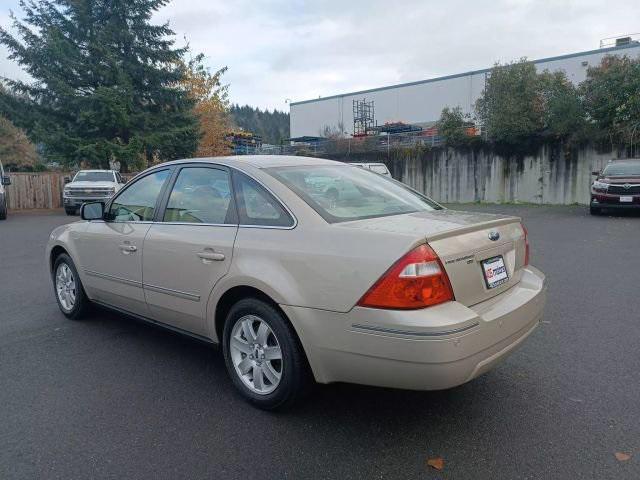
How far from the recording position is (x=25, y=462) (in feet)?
8.94

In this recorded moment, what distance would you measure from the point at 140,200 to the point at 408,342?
2.87 m

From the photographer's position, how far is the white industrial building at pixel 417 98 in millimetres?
40219

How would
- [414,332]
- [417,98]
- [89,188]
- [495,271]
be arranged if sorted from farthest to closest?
[417,98] < [89,188] < [495,271] < [414,332]

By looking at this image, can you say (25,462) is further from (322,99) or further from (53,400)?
(322,99)

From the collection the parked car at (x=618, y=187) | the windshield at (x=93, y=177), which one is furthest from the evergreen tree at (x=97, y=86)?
the parked car at (x=618, y=187)

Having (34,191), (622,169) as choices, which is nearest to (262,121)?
(34,191)

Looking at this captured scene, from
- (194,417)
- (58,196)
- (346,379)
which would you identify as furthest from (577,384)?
(58,196)

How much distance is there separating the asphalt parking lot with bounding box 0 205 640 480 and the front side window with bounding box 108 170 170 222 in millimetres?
1132

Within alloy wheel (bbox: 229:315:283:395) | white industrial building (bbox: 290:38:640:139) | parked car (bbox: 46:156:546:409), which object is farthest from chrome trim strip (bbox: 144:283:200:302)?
white industrial building (bbox: 290:38:640:139)

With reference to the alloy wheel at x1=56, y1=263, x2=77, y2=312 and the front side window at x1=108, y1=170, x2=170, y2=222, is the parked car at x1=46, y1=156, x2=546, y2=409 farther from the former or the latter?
the alloy wheel at x1=56, y1=263, x2=77, y2=312

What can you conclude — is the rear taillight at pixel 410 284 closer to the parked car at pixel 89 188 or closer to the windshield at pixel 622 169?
the windshield at pixel 622 169

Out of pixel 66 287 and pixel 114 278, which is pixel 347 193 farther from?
pixel 66 287

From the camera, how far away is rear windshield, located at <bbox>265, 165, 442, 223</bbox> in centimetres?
328

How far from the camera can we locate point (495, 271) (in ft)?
10.2
